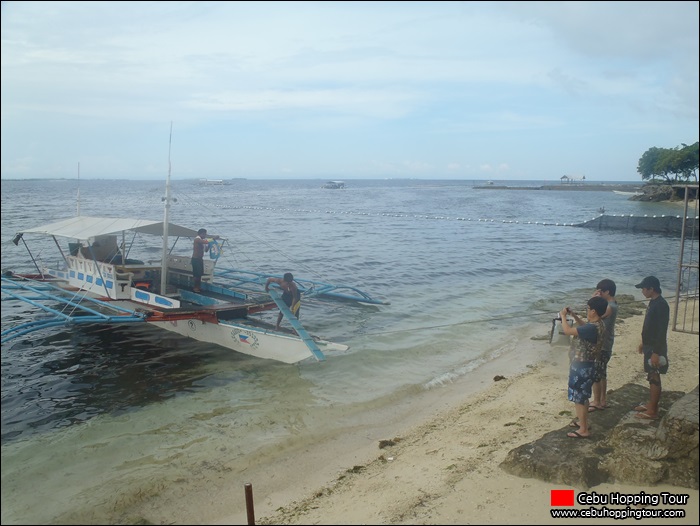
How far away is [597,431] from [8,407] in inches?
376

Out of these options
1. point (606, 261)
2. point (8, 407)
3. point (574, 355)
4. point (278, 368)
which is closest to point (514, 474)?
point (574, 355)

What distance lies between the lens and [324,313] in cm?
1590

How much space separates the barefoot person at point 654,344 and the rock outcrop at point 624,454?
0.25 m

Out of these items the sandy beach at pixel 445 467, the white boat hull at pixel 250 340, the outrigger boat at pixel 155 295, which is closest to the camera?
the sandy beach at pixel 445 467

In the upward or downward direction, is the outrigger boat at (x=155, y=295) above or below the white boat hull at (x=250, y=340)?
above

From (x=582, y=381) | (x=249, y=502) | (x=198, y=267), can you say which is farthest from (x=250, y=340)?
(x=582, y=381)

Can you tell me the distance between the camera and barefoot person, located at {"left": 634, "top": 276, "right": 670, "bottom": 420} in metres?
6.20

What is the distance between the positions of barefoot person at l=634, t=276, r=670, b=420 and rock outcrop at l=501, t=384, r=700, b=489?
25 centimetres

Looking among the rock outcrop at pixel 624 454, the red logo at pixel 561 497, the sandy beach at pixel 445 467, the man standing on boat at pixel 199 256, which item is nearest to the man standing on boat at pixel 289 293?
the man standing on boat at pixel 199 256

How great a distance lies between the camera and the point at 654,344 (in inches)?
249

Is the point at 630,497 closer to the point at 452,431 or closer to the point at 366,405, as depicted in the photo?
the point at 452,431

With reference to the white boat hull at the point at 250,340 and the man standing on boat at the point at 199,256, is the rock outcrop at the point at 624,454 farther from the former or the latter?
the man standing on boat at the point at 199,256

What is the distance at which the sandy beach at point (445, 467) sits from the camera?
520cm

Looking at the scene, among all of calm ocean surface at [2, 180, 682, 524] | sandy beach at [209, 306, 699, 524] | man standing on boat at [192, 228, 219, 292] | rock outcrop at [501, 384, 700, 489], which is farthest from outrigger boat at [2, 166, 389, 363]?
rock outcrop at [501, 384, 700, 489]
